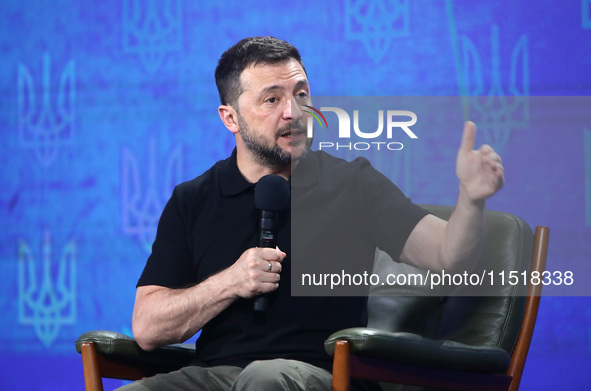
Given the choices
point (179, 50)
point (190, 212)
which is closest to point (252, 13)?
point (179, 50)

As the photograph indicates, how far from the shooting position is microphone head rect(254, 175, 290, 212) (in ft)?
4.67

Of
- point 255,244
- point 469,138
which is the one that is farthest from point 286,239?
point 469,138

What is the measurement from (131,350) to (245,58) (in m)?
0.78

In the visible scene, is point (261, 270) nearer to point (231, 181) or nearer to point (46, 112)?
point (231, 181)

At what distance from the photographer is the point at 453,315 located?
66.2 inches

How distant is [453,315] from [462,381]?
0.28 metres

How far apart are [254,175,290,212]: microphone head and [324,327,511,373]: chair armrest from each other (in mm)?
311

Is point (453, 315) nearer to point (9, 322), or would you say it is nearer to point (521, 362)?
point (521, 362)

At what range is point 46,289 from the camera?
2.75 m

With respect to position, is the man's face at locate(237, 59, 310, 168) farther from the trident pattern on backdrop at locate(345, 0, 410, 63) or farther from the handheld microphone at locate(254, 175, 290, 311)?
the trident pattern on backdrop at locate(345, 0, 410, 63)

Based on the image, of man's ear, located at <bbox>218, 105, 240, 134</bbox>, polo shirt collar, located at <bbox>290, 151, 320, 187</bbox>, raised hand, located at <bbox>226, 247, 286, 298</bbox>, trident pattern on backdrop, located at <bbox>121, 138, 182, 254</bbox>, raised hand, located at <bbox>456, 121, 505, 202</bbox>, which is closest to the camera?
raised hand, located at <bbox>456, 121, 505, 202</bbox>

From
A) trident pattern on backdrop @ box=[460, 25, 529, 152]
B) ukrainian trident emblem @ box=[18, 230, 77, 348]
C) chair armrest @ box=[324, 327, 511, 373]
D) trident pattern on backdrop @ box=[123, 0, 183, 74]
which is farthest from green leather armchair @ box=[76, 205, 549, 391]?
trident pattern on backdrop @ box=[123, 0, 183, 74]

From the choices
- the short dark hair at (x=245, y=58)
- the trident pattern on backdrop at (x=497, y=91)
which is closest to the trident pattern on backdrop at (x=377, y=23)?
the trident pattern on backdrop at (x=497, y=91)

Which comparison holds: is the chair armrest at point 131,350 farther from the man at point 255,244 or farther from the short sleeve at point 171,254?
the short sleeve at point 171,254
